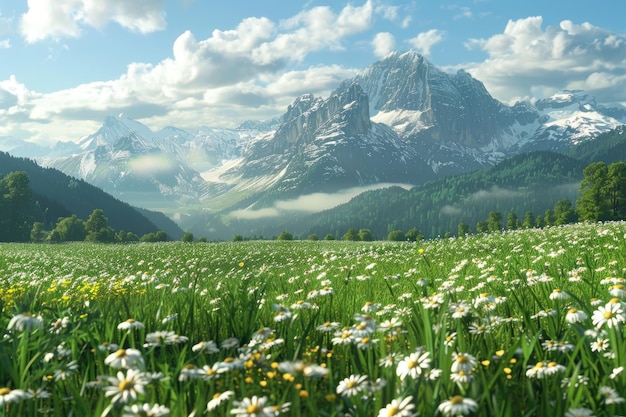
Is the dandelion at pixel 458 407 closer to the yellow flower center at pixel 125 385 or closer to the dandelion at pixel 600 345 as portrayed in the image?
the yellow flower center at pixel 125 385

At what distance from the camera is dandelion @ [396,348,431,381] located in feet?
8.25

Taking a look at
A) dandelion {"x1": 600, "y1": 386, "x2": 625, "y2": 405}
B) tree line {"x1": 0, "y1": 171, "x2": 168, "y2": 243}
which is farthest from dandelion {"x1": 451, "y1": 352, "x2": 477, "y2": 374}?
tree line {"x1": 0, "y1": 171, "x2": 168, "y2": 243}

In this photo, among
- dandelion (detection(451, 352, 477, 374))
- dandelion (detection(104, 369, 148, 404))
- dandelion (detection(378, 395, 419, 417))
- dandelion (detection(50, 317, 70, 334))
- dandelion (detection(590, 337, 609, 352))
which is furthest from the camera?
dandelion (detection(50, 317, 70, 334))

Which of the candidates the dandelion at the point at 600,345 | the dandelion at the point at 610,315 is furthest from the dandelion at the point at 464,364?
the dandelion at the point at 610,315

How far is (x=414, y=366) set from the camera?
8.52 feet

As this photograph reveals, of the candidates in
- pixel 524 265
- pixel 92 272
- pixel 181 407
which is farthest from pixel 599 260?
pixel 92 272

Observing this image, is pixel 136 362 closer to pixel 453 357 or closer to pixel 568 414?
pixel 453 357

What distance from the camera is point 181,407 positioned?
229 cm

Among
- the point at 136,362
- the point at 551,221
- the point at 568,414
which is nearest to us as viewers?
the point at 568,414

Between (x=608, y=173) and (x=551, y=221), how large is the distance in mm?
38543

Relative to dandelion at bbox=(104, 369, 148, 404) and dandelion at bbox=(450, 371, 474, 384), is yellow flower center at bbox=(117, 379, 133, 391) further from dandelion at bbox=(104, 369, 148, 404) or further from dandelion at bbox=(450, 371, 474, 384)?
dandelion at bbox=(450, 371, 474, 384)

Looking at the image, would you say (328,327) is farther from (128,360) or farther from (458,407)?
(458,407)

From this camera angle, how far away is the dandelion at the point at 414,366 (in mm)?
2514

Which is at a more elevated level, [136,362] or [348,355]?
[136,362]
